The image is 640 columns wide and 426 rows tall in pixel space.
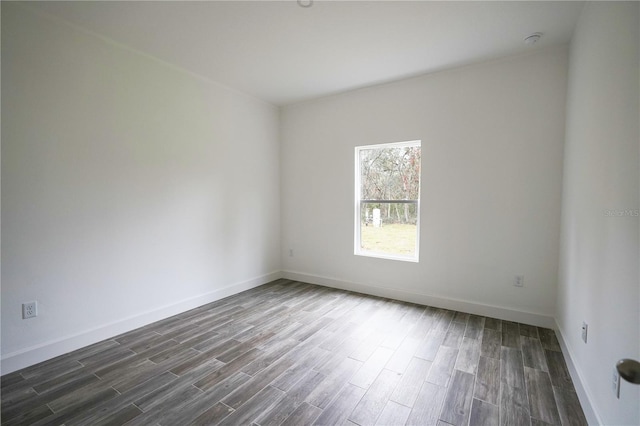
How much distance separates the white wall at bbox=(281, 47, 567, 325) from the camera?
113 inches

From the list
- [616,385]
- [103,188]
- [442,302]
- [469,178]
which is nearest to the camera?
[616,385]

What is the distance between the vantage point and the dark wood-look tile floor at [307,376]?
1750 mm

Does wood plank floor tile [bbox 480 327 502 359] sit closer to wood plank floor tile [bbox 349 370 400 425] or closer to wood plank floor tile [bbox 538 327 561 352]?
wood plank floor tile [bbox 538 327 561 352]

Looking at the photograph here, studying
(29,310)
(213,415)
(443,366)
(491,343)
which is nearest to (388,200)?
(491,343)

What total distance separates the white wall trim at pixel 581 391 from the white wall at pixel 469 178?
70cm

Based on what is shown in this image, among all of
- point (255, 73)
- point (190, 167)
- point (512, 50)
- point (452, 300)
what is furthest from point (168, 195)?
point (512, 50)

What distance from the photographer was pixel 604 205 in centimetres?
163

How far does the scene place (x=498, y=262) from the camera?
10.3 ft

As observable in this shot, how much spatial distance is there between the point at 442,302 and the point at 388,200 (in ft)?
4.70

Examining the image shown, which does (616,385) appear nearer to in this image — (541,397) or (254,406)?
(541,397)

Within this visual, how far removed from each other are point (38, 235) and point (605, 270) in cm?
390

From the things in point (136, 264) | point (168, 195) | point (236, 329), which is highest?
point (168, 195)

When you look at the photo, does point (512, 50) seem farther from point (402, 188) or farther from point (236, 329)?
point (236, 329)

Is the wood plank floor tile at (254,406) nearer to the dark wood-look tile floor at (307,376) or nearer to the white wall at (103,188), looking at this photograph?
the dark wood-look tile floor at (307,376)
